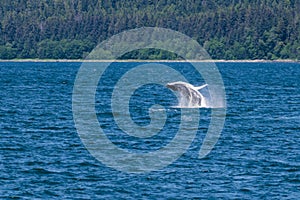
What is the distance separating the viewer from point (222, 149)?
4416 centimetres

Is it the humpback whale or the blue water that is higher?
the humpback whale

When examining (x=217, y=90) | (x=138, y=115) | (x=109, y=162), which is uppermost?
(x=217, y=90)

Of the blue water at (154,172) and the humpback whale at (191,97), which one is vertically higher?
the humpback whale at (191,97)

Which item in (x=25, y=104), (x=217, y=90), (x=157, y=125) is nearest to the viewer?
(x=157, y=125)

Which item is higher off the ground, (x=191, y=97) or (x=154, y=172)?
(x=191, y=97)

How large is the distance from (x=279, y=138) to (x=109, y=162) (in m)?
13.1

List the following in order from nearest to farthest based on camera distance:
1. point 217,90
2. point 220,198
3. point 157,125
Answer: point 220,198 < point 157,125 < point 217,90

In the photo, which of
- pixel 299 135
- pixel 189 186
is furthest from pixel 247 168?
pixel 299 135

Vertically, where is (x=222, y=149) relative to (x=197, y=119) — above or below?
below

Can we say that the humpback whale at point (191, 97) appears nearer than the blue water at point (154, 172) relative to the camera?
No

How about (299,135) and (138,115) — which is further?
(138,115)

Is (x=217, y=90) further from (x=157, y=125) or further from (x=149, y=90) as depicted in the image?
(x=157, y=125)

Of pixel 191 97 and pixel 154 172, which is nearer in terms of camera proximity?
pixel 154 172

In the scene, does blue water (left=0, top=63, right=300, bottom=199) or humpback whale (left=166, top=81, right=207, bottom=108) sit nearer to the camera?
blue water (left=0, top=63, right=300, bottom=199)
